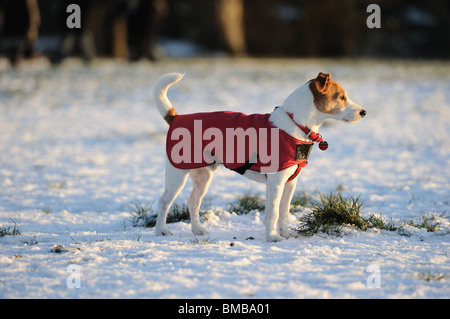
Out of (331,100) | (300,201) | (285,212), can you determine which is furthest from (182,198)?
(331,100)

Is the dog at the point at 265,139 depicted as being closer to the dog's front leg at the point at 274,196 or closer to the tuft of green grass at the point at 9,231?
the dog's front leg at the point at 274,196

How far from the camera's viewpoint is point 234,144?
4223mm

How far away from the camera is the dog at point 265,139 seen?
421cm

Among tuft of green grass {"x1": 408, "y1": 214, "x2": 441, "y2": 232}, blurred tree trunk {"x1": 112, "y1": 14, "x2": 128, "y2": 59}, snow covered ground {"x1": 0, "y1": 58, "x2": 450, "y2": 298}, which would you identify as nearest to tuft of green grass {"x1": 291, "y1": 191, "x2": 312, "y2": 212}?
snow covered ground {"x1": 0, "y1": 58, "x2": 450, "y2": 298}

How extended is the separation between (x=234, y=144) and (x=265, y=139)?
0.24 metres

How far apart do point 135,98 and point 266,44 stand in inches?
752

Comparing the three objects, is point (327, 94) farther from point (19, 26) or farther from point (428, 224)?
point (19, 26)

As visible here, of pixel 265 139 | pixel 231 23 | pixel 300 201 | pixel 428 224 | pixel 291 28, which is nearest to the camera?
pixel 265 139

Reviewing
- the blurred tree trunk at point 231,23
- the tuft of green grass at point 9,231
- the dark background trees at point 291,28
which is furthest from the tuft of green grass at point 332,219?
the blurred tree trunk at point 231,23

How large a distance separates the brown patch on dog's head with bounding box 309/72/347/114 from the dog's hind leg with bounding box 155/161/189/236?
1182 mm

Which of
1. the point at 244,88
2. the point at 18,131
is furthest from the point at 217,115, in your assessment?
the point at 244,88

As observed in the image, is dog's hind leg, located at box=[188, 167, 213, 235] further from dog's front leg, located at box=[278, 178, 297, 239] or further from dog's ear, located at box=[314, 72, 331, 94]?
dog's ear, located at box=[314, 72, 331, 94]

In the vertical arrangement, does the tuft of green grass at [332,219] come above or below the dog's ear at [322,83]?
below

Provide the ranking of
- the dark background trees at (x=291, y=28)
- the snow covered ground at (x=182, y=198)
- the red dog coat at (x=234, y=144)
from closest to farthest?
the snow covered ground at (x=182, y=198)
the red dog coat at (x=234, y=144)
the dark background trees at (x=291, y=28)
